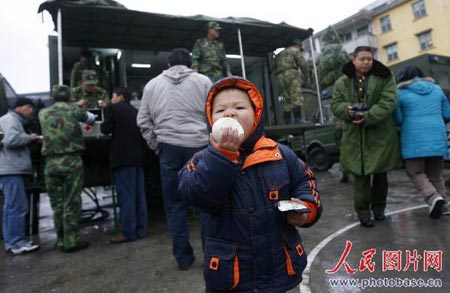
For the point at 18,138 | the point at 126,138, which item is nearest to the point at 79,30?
the point at 18,138

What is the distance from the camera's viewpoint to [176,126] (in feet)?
10.1

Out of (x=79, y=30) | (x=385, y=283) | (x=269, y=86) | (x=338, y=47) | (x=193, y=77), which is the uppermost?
(x=338, y=47)

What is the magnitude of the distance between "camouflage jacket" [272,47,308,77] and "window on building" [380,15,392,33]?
27.7m

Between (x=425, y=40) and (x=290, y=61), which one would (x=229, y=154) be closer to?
(x=290, y=61)

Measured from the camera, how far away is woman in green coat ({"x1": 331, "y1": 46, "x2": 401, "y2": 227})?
3.59 meters

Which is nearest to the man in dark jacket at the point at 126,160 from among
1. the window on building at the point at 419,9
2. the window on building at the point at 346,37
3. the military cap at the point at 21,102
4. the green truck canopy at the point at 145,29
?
the military cap at the point at 21,102

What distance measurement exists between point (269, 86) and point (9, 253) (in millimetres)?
6576

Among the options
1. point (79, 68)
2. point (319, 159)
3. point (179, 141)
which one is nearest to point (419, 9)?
point (319, 159)

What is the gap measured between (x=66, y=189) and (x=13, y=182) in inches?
34.0

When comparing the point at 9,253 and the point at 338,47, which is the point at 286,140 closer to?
the point at 9,253

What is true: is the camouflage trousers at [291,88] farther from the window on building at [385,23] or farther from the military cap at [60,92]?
the window on building at [385,23]

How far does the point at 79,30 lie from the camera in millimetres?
6414

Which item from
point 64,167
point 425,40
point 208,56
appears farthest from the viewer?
point 425,40

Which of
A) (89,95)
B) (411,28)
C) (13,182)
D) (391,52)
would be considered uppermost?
(411,28)
